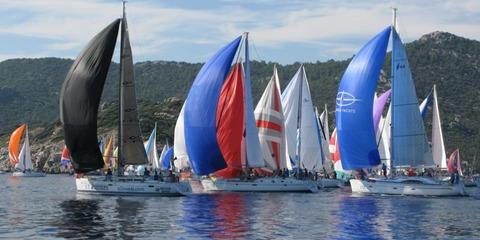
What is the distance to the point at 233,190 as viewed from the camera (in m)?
61.6

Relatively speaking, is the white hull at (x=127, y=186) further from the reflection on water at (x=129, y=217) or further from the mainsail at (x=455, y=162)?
the mainsail at (x=455, y=162)

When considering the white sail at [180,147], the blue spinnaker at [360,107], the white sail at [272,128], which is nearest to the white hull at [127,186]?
the white sail at [272,128]

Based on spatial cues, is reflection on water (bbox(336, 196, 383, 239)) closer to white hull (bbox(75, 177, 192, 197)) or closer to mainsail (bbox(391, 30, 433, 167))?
mainsail (bbox(391, 30, 433, 167))

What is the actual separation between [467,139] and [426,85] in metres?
41.8

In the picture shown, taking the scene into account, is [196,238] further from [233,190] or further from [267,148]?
[267,148]

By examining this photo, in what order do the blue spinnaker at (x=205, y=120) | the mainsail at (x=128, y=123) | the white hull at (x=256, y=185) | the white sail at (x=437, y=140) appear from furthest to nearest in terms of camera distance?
the white sail at (x=437, y=140) < the white hull at (x=256, y=185) < the blue spinnaker at (x=205, y=120) < the mainsail at (x=128, y=123)

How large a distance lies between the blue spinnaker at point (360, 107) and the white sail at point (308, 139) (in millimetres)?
12421

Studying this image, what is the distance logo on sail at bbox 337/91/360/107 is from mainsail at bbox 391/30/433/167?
3.31m

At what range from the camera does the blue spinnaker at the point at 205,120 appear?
57875mm

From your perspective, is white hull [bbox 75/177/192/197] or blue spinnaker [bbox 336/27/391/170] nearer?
white hull [bbox 75/177/192/197]

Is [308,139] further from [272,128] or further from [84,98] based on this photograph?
[84,98]

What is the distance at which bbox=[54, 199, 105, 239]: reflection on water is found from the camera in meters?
→ 32.9

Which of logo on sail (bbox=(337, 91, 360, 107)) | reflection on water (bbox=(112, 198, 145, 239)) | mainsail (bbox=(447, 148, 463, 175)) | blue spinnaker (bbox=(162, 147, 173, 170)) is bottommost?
reflection on water (bbox=(112, 198, 145, 239))

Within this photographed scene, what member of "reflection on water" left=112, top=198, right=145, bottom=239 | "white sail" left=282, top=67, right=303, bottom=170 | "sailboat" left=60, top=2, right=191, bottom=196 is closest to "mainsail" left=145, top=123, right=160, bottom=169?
"white sail" left=282, top=67, right=303, bottom=170
